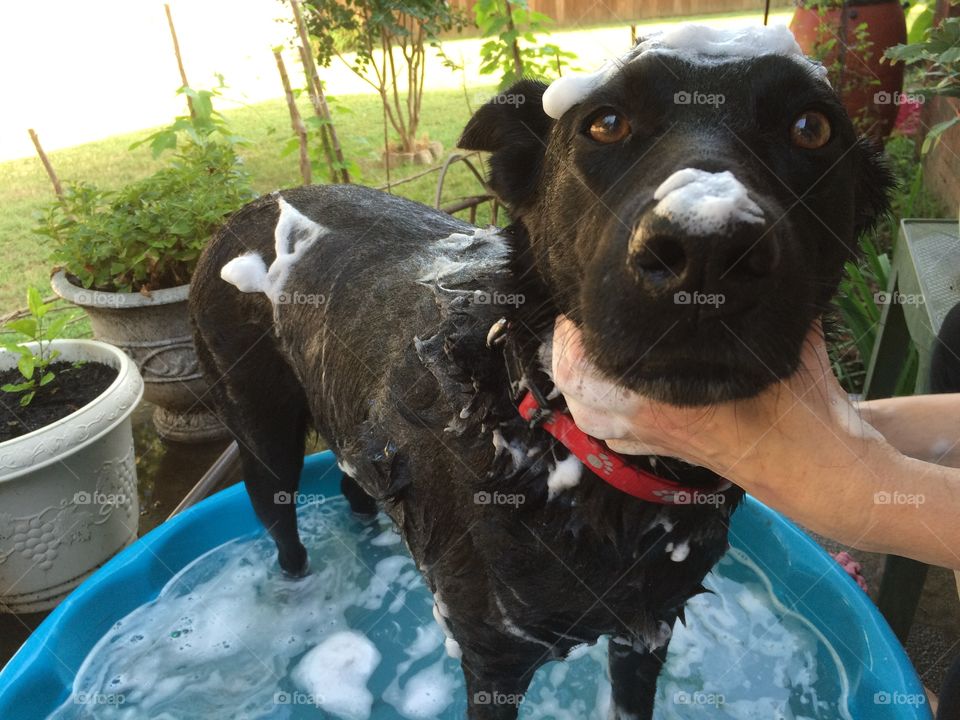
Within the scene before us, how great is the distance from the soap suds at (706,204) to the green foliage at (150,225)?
9.79 ft

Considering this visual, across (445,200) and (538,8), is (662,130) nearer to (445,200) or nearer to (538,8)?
(445,200)

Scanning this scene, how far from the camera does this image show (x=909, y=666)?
2.26 meters

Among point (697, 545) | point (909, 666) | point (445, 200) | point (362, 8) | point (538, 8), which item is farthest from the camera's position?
point (538, 8)

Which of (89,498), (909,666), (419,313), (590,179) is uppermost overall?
(590,179)

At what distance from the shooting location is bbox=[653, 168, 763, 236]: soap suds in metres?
1.00

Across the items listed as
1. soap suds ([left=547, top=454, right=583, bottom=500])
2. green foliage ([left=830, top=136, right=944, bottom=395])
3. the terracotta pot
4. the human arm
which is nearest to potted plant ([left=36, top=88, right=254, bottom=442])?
soap suds ([left=547, top=454, right=583, bottom=500])

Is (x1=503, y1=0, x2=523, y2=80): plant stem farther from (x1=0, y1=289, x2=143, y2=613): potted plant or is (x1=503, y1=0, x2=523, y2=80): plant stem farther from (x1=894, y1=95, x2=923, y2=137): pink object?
(x1=894, y1=95, x2=923, y2=137): pink object

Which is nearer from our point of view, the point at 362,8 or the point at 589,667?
the point at 589,667

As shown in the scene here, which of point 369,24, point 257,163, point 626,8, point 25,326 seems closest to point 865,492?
point 25,326

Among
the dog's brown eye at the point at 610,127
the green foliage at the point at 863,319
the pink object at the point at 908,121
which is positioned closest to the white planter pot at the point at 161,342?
the dog's brown eye at the point at 610,127

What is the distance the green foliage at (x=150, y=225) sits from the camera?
11.8 ft

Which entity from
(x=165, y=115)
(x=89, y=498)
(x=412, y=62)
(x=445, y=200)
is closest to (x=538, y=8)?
(x=412, y=62)

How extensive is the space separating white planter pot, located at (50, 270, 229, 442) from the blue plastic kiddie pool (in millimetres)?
843

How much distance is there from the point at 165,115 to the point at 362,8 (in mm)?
4989
